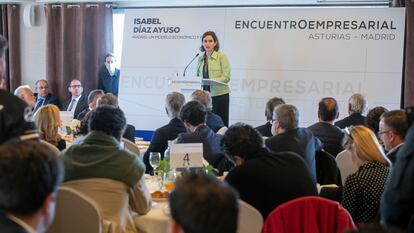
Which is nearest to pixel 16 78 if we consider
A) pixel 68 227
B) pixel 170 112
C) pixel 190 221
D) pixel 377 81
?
pixel 170 112

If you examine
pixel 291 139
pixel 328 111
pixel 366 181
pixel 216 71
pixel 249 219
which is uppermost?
pixel 216 71

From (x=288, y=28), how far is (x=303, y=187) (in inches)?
174

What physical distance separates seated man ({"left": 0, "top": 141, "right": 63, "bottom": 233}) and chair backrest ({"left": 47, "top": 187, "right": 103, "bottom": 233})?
889 millimetres

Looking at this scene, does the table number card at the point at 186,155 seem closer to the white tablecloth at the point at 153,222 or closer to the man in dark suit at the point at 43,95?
the white tablecloth at the point at 153,222

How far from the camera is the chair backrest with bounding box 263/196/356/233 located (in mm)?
2328

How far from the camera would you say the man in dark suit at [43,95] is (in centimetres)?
775

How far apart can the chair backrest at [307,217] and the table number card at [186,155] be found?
0.98 metres

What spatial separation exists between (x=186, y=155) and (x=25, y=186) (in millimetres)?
1779

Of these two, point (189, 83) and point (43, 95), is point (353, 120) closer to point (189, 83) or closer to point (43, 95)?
point (189, 83)

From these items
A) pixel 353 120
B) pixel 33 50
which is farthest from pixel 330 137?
pixel 33 50

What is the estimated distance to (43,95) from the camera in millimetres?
7820

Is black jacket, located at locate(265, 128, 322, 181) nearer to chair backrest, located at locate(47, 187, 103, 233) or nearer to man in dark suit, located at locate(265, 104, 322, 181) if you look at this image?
man in dark suit, located at locate(265, 104, 322, 181)

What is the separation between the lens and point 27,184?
1481 millimetres

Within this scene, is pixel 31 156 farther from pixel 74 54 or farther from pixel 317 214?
pixel 74 54
